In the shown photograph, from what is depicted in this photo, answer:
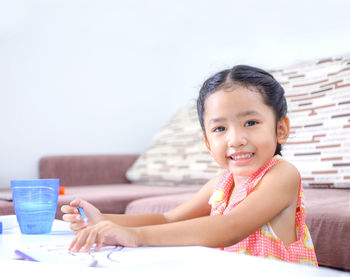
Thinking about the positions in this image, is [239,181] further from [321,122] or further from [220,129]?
[321,122]

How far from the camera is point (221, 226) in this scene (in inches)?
31.9

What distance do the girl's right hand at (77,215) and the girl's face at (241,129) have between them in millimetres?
301

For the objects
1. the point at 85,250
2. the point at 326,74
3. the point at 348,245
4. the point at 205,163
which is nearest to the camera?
the point at 85,250

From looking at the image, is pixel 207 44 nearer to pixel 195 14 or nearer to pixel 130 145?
pixel 195 14

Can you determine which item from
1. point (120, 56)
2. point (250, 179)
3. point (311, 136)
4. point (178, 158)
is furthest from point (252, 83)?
point (120, 56)

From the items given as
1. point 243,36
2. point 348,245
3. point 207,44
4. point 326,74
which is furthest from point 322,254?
point 207,44

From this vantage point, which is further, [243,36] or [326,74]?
[243,36]

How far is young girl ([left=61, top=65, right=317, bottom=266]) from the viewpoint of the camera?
33.6 inches

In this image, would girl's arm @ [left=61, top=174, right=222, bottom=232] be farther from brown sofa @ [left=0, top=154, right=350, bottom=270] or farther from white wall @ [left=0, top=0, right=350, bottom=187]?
white wall @ [left=0, top=0, right=350, bottom=187]

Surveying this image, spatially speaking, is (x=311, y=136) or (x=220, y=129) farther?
(x=311, y=136)

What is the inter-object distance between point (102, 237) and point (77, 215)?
19 cm

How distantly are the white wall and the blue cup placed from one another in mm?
1476

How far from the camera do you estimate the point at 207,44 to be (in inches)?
117

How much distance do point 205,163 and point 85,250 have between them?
1653 mm
